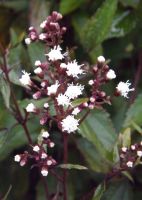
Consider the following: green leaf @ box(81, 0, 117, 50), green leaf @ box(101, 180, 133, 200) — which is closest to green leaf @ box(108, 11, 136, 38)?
green leaf @ box(81, 0, 117, 50)

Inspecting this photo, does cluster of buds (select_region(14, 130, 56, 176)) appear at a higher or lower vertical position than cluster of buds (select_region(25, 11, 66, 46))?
lower

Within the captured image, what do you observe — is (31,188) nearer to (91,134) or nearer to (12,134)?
Answer: (12,134)

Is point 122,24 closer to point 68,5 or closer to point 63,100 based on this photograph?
point 68,5

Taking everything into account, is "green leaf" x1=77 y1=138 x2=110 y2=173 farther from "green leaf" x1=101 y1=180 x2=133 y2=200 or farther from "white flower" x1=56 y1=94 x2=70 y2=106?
"white flower" x1=56 y1=94 x2=70 y2=106

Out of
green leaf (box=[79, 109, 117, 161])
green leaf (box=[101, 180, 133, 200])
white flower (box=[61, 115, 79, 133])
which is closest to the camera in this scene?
white flower (box=[61, 115, 79, 133])

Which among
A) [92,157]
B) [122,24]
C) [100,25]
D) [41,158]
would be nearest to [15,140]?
[92,157]

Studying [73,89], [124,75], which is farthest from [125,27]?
[73,89]

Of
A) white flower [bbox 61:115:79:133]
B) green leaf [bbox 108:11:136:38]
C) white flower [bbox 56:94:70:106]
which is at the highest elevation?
green leaf [bbox 108:11:136:38]
